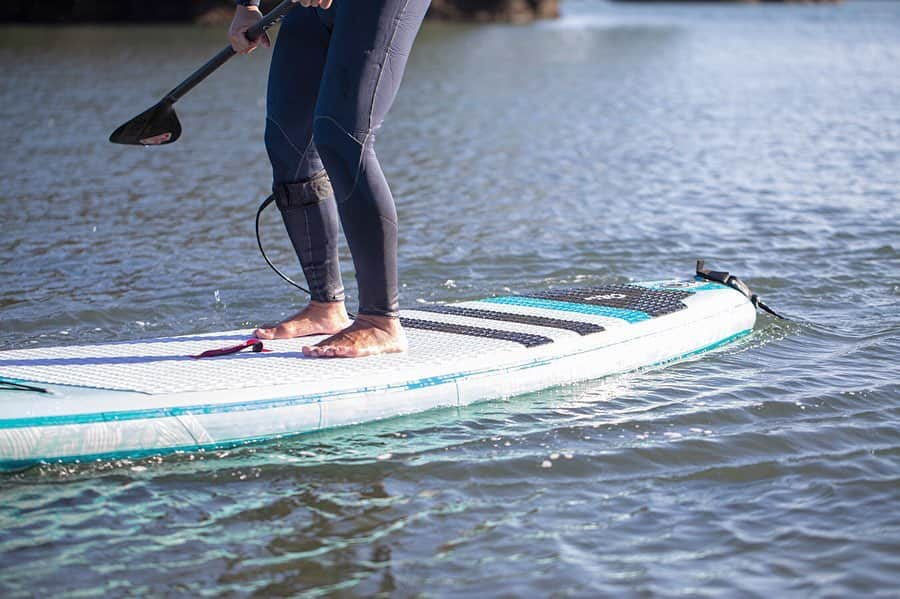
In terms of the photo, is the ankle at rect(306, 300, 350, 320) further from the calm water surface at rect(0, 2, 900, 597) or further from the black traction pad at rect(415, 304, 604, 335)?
the calm water surface at rect(0, 2, 900, 597)

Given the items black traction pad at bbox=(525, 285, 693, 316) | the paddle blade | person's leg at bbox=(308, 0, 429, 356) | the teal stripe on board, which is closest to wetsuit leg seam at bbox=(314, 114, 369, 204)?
person's leg at bbox=(308, 0, 429, 356)

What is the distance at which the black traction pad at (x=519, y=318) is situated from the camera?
493cm

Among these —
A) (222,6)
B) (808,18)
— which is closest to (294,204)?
(222,6)

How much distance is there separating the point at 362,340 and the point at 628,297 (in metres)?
1.54

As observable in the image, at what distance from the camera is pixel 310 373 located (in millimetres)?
4258

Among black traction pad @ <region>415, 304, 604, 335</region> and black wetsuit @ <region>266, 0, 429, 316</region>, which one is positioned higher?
black wetsuit @ <region>266, 0, 429, 316</region>

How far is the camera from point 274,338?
476 centimetres

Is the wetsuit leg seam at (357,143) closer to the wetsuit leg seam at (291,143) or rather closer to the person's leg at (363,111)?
the person's leg at (363,111)

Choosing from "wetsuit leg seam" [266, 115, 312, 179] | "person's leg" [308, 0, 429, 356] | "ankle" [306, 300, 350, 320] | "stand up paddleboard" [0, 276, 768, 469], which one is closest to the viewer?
"stand up paddleboard" [0, 276, 768, 469]

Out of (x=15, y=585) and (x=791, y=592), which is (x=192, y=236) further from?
(x=791, y=592)

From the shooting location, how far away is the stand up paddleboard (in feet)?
12.8

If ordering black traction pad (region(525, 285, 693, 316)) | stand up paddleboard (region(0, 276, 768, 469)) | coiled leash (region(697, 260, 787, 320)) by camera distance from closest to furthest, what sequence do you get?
stand up paddleboard (region(0, 276, 768, 469)) < black traction pad (region(525, 285, 693, 316)) < coiled leash (region(697, 260, 787, 320))

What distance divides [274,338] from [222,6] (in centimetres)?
3803

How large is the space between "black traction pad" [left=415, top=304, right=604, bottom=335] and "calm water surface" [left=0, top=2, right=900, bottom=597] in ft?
0.85
